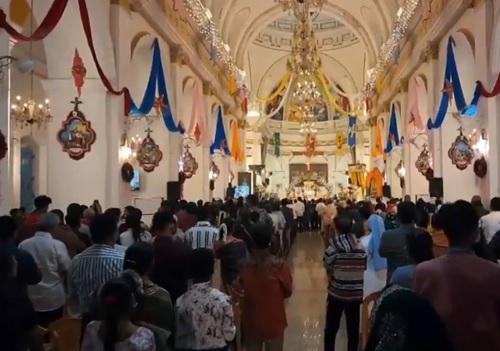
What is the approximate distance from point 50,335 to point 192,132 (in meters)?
13.1

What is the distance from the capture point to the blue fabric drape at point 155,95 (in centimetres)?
1191

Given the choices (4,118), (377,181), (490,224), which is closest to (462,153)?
(490,224)

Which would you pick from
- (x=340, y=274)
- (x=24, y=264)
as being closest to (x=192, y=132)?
(x=340, y=274)

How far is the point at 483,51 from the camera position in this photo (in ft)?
35.8

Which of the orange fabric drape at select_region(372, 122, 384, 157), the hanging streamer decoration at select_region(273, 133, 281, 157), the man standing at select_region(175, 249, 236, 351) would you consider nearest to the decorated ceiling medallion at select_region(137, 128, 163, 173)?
the man standing at select_region(175, 249, 236, 351)

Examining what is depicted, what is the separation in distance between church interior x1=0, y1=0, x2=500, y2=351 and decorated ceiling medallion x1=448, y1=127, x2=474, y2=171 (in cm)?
4

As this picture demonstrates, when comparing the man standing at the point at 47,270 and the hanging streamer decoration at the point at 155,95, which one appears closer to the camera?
the man standing at the point at 47,270

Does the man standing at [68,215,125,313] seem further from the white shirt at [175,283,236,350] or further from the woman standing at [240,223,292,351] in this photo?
the woman standing at [240,223,292,351]

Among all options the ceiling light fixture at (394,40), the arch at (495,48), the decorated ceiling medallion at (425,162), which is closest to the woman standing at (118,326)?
the arch at (495,48)

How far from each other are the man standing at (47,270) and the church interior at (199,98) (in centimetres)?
239

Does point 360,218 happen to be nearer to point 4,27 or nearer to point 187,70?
point 4,27

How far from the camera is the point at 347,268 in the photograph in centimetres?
531

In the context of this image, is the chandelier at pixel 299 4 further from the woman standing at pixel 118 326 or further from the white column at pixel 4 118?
the woman standing at pixel 118 326

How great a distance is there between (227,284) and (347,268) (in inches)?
40.6
